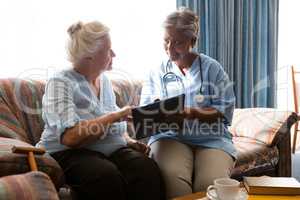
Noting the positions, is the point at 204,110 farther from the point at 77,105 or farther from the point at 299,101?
the point at 299,101

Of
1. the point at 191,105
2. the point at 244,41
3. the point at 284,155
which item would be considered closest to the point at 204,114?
the point at 191,105

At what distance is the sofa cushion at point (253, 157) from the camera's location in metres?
2.14

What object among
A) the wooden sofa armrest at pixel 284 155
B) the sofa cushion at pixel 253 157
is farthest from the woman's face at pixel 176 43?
the wooden sofa armrest at pixel 284 155

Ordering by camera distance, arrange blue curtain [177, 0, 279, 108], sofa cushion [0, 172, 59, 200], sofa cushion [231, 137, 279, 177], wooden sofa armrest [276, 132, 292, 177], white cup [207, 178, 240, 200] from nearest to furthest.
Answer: sofa cushion [0, 172, 59, 200] → white cup [207, 178, 240, 200] → sofa cushion [231, 137, 279, 177] → wooden sofa armrest [276, 132, 292, 177] → blue curtain [177, 0, 279, 108]

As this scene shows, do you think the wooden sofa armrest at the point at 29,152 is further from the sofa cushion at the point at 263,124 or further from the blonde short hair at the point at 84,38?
the sofa cushion at the point at 263,124

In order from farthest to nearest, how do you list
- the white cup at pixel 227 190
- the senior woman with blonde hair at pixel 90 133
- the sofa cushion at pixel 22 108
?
the sofa cushion at pixel 22 108
the senior woman with blonde hair at pixel 90 133
the white cup at pixel 227 190

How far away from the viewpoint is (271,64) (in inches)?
138

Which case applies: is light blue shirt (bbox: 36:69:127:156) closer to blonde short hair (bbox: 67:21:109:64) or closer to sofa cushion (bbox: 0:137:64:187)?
blonde short hair (bbox: 67:21:109:64)

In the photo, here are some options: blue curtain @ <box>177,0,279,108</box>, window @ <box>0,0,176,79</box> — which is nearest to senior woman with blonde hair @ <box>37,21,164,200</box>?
window @ <box>0,0,176,79</box>

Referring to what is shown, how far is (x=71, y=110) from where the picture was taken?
1.67m

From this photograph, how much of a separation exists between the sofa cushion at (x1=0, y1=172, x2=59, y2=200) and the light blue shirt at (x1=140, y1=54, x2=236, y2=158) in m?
0.79

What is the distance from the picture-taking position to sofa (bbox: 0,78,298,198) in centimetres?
147

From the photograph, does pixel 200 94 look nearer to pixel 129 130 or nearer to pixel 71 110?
pixel 129 130

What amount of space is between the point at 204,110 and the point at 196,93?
10 cm
